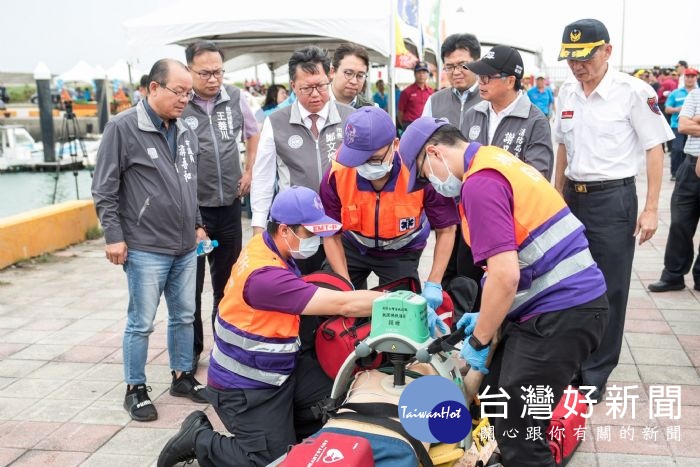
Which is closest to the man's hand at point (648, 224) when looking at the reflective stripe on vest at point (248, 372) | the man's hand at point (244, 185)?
the reflective stripe on vest at point (248, 372)

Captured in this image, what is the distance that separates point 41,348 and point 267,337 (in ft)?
8.58

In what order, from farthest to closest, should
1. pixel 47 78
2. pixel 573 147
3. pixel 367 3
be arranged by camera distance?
pixel 47 78 → pixel 367 3 → pixel 573 147

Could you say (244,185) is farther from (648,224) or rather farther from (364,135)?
(648,224)

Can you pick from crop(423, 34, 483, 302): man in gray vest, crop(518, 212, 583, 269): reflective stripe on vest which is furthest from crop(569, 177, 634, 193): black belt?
crop(518, 212, 583, 269): reflective stripe on vest

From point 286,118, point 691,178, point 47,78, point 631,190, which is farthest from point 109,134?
point 47,78

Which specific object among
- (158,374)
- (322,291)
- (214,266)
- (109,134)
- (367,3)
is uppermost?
(367,3)

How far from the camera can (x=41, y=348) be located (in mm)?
4953

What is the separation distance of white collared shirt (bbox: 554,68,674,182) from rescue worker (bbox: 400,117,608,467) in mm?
1322

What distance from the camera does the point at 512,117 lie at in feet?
13.1

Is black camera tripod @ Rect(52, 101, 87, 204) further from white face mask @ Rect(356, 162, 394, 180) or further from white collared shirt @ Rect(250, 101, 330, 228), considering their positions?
white face mask @ Rect(356, 162, 394, 180)

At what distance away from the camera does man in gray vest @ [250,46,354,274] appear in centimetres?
400

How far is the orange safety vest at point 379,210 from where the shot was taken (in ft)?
11.6

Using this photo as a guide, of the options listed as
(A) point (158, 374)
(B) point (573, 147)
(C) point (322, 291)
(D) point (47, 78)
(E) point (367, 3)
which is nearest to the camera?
(C) point (322, 291)

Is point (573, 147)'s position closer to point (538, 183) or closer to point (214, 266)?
point (538, 183)
